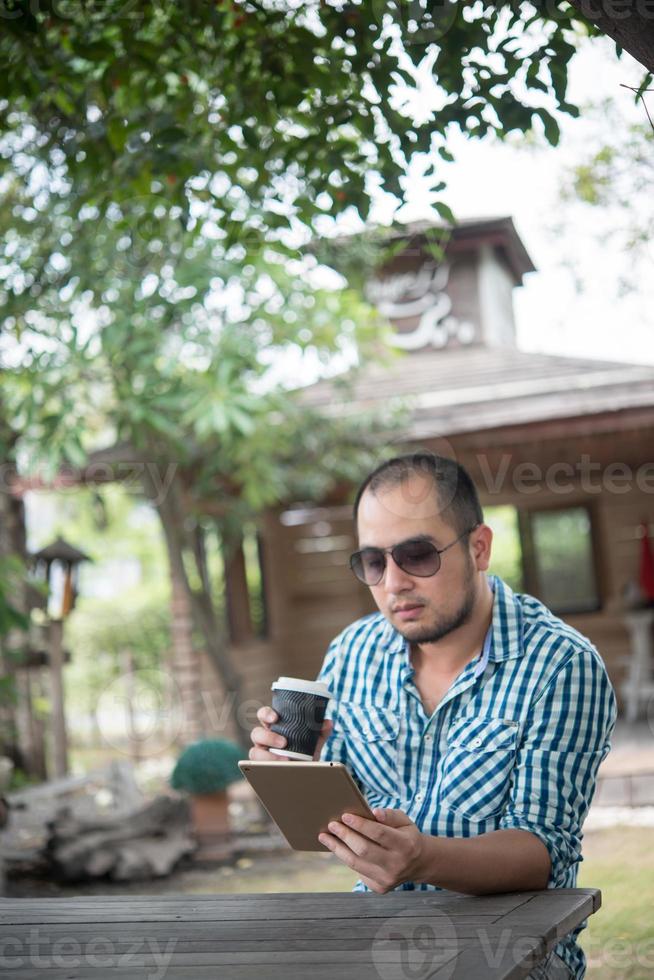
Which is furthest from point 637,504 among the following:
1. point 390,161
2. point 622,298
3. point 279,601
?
point 390,161

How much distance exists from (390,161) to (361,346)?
5692mm

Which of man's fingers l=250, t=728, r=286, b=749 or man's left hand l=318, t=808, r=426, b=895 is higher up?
man's fingers l=250, t=728, r=286, b=749

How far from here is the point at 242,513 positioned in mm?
10164

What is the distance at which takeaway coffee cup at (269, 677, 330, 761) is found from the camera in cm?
206

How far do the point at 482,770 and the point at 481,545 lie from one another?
1.82ft

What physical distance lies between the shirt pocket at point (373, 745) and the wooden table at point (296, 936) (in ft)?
1.19

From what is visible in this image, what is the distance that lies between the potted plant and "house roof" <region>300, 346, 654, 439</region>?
10.3ft

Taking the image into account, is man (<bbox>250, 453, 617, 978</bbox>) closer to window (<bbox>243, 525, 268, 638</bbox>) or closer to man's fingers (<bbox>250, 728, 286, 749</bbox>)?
man's fingers (<bbox>250, 728, 286, 749</bbox>)

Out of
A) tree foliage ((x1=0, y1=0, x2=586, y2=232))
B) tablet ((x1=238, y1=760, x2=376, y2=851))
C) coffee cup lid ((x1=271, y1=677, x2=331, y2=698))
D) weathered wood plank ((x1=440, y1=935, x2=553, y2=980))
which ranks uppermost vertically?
tree foliage ((x1=0, y1=0, x2=586, y2=232))

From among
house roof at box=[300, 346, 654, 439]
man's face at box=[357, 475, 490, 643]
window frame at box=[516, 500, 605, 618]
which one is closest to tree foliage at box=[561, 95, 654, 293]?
house roof at box=[300, 346, 654, 439]

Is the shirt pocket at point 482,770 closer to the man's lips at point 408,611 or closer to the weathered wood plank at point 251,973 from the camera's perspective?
the man's lips at point 408,611

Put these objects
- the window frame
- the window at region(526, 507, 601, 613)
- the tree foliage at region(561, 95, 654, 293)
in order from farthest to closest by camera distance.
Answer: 1. the window at region(526, 507, 601, 613)
2. the window frame
3. the tree foliage at region(561, 95, 654, 293)

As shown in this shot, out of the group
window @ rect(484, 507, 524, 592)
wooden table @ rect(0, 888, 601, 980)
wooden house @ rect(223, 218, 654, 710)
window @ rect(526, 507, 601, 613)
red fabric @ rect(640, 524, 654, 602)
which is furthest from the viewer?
window @ rect(484, 507, 524, 592)

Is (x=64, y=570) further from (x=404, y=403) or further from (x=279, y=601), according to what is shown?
(x=279, y=601)
